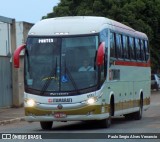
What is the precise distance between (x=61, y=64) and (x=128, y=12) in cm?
3011

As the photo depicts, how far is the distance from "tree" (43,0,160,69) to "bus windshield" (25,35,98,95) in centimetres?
2791

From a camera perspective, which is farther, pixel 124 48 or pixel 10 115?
pixel 10 115

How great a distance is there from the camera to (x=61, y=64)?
728 inches

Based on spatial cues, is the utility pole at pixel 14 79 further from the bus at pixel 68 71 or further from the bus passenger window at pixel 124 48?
the bus at pixel 68 71

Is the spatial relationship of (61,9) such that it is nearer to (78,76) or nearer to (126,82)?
(126,82)

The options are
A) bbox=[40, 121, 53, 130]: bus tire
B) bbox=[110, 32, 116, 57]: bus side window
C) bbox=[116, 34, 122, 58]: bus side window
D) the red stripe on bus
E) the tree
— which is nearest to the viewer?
bbox=[40, 121, 53, 130]: bus tire

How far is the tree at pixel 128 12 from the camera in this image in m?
47.8

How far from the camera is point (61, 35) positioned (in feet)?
61.6

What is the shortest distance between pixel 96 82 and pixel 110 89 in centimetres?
146

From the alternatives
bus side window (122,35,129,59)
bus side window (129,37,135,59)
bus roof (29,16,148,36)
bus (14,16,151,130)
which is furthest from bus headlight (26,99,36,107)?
bus side window (129,37,135,59)

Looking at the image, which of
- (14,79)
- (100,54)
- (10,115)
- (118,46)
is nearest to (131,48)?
(118,46)

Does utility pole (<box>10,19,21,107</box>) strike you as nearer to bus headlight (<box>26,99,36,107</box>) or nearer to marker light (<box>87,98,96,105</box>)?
bus headlight (<box>26,99,36,107</box>)

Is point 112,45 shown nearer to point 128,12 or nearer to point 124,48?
point 124,48

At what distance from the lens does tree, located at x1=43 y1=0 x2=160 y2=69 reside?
47.8 m
